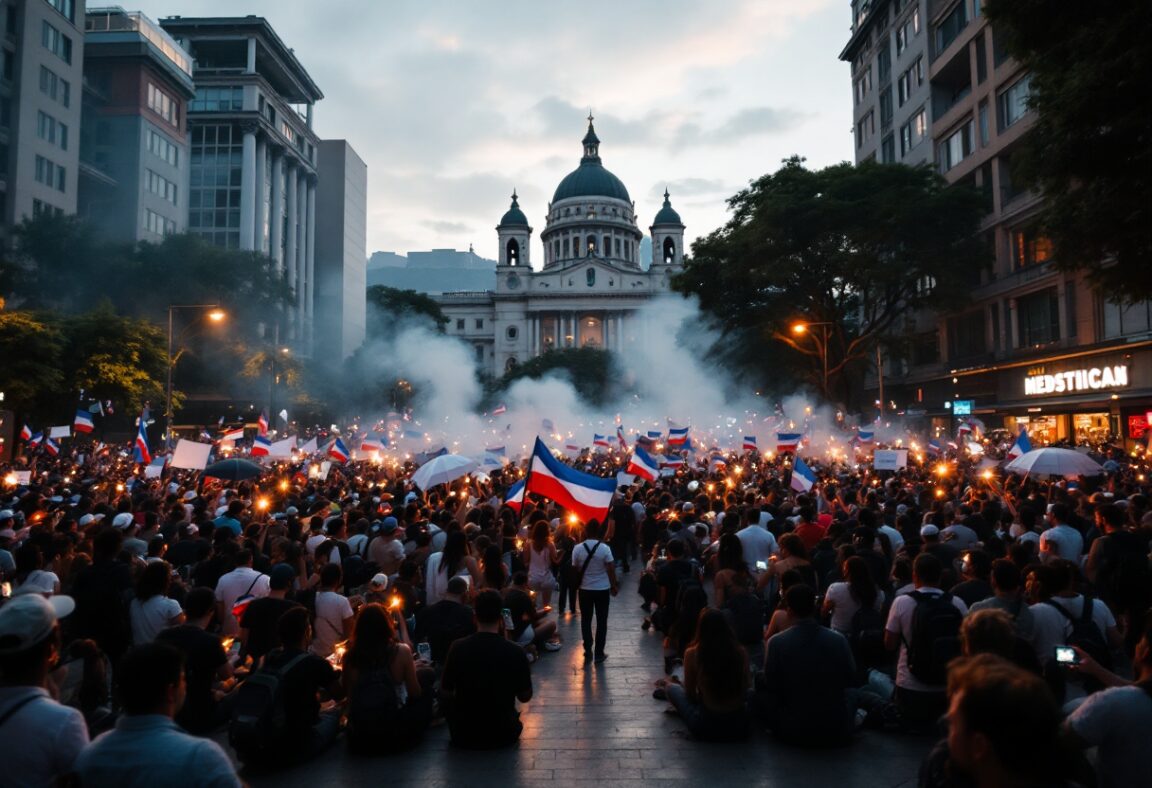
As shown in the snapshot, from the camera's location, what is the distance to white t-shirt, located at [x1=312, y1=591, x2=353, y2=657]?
6.88 m

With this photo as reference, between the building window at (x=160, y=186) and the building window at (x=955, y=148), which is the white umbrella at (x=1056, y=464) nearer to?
the building window at (x=955, y=148)

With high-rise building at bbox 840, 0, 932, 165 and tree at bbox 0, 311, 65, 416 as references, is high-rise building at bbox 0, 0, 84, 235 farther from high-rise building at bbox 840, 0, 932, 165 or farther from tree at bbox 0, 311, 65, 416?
high-rise building at bbox 840, 0, 932, 165

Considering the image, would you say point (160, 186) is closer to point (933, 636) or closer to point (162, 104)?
point (162, 104)

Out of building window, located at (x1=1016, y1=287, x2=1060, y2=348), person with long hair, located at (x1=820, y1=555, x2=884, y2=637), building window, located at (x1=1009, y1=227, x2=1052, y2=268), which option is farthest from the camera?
building window, located at (x1=1009, y1=227, x2=1052, y2=268)

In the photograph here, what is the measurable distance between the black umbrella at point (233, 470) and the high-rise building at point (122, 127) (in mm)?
45790

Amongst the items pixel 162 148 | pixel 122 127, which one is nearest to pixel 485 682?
pixel 122 127

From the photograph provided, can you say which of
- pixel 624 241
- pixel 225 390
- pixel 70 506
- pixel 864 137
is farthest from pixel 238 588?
pixel 624 241

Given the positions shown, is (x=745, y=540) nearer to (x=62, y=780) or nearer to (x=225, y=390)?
(x=62, y=780)

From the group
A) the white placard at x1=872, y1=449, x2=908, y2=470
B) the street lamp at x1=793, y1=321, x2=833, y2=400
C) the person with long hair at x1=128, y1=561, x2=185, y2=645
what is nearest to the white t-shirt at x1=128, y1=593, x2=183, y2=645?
the person with long hair at x1=128, y1=561, x2=185, y2=645

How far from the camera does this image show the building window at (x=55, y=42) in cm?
4588

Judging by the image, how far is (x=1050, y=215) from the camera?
53.7 ft

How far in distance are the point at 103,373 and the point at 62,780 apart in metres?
34.2

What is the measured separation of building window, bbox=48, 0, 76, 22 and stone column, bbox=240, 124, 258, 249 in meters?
21.9

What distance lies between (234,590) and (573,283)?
106m
